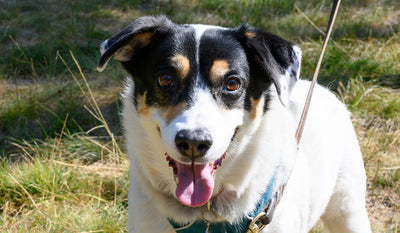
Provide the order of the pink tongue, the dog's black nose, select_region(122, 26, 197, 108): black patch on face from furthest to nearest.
Result: select_region(122, 26, 197, 108): black patch on face, the pink tongue, the dog's black nose

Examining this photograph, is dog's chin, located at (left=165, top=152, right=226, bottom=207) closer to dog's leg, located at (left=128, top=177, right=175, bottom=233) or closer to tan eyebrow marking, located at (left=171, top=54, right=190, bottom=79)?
dog's leg, located at (left=128, top=177, right=175, bottom=233)

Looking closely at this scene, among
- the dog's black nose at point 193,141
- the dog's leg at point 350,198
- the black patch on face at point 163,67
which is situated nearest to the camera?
the dog's black nose at point 193,141

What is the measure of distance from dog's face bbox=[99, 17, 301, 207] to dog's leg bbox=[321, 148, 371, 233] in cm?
81

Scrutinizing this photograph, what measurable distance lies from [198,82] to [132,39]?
1.48 feet

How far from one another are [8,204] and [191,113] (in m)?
1.87

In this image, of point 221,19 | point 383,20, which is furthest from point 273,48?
point 383,20

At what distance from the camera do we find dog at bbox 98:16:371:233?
2373mm

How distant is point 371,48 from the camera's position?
548 cm

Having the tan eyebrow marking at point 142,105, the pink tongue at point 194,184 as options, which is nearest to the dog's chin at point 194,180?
the pink tongue at point 194,184

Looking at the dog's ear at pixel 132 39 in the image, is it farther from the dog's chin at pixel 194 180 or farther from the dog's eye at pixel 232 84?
the dog's chin at pixel 194 180

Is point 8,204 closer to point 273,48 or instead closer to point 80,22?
point 273,48

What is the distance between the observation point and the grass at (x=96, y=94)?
3537mm

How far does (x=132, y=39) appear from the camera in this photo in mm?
2615

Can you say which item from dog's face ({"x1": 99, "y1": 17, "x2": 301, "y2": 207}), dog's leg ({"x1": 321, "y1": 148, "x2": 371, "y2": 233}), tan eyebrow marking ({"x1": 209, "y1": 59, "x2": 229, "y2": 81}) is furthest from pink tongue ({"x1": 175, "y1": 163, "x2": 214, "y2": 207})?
dog's leg ({"x1": 321, "y1": 148, "x2": 371, "y2": 233})
